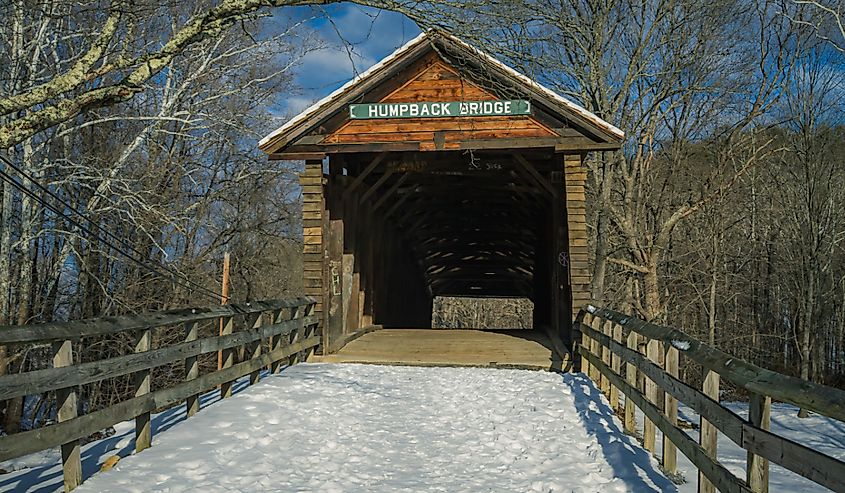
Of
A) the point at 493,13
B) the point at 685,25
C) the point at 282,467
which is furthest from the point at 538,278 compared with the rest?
the point at 282,467

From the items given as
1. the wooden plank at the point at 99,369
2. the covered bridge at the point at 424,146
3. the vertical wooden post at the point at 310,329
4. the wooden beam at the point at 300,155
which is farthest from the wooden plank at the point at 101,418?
the wooden beam at the point at 300,155

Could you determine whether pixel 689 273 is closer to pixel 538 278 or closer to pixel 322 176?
pixel 538 278

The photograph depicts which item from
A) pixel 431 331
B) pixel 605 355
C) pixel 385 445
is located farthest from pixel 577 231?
pixel 385 445

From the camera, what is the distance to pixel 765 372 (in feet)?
12.2

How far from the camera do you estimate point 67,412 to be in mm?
4641

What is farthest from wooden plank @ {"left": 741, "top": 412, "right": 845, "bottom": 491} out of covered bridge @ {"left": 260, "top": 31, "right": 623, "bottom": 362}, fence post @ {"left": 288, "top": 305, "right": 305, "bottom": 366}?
fence post @ {"left": 288, "top": 305, "right": 305, "bottom": 366}

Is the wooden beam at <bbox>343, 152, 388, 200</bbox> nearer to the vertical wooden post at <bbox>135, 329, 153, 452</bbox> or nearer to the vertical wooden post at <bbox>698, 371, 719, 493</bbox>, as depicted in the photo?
the vertical wooden post at <bbox>135, 329, 153, 452</bbox>

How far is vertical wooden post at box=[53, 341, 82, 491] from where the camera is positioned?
4631 mm

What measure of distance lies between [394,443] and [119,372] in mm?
2531

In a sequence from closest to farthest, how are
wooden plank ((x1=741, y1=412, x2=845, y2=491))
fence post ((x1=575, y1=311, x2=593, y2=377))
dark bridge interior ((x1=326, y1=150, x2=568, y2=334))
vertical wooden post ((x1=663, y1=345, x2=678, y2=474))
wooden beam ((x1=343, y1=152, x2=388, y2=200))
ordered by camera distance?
wooden plank ((x1=741, y1=412, x2=845, y2=491)) < vertical wooden post ((x1=663, y1=345, x2=678, y2=474)) < fence post ((x1=575, y1=311, x2=593, y2=377)) < wooden beam ((x1=343, y1=152, x2=388, y2=200)) < dark bridge interior ((x1=326, y1=150, x2=568, y2=334))

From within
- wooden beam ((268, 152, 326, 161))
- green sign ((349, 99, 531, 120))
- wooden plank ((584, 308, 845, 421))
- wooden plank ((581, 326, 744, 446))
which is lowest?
wooden plank ((581, 326, 744, 446))

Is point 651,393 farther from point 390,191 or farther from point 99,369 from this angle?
point 390,191

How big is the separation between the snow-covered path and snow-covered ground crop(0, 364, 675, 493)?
11 mm

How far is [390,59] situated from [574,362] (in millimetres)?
5251
